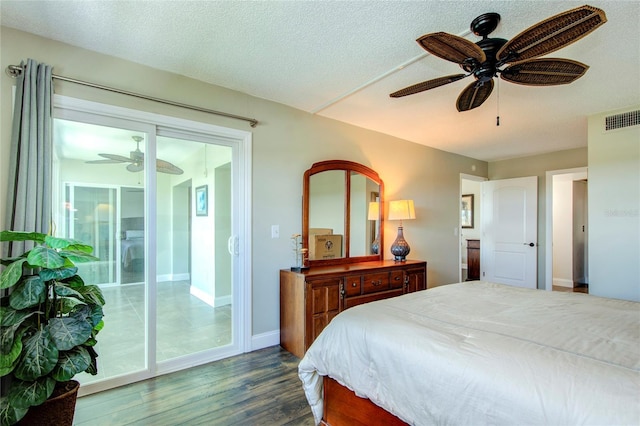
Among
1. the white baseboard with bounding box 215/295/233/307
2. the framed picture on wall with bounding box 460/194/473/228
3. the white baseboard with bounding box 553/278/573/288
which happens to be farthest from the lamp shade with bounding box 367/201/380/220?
the white baseboard with bounding box 553/278/573/288

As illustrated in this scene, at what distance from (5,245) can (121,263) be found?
26.4 inches

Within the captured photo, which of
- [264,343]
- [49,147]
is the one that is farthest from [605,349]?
[49,147]

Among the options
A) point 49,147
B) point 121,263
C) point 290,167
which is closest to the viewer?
point 49,147

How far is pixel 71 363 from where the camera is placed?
1596 millimetres

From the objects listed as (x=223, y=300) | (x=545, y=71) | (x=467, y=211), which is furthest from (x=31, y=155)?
(x=467, y=211)

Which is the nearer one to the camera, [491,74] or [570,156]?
[491,74]

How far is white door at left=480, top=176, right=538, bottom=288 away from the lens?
5.14 m

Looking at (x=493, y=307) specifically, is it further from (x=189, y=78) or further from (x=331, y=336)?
(x=189, y=78)

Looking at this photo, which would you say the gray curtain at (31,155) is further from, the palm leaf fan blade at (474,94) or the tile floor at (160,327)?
the palm leaf fan blade at (474,94)

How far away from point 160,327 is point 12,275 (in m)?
1.30

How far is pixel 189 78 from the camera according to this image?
264cm

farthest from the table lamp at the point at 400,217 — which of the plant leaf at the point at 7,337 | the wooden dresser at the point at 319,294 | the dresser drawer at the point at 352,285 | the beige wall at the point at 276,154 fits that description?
the plant leaf at the point at 7,337

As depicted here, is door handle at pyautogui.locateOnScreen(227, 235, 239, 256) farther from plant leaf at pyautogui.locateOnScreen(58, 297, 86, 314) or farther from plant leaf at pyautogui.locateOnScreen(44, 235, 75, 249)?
plant leaf at pyautogui.locateOnScreen(44, 235, 75, 249)

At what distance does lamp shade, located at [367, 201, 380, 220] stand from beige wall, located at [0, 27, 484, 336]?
9.7 inches
